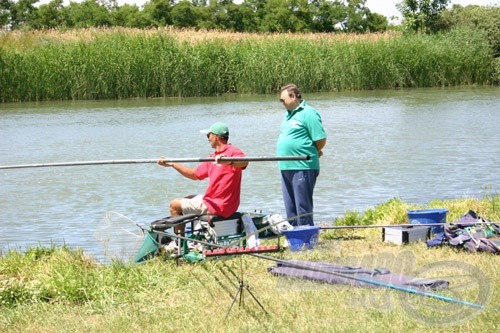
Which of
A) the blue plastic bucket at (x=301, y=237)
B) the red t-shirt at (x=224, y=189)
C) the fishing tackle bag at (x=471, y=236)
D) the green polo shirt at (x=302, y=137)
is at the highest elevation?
the green polo shirt at (x=302, y=137)

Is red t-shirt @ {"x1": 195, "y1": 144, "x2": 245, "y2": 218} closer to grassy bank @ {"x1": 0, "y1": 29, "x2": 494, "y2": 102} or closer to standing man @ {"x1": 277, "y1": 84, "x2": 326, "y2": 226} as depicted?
standing man @ {"x1": 277, "y1": 84, "x2": 326, "y2": 226}

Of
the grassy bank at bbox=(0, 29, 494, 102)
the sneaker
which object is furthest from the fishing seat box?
the grassy bank at bbox=(0, 29, 494, 102)

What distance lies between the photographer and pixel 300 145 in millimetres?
7703

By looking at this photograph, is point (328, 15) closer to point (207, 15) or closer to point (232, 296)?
point (207, 15)

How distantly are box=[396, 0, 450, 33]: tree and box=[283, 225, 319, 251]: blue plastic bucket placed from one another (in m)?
35.7

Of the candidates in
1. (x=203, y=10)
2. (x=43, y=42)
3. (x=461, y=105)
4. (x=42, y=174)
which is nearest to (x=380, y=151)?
(x=42, y=174)

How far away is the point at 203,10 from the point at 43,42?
3429 cm

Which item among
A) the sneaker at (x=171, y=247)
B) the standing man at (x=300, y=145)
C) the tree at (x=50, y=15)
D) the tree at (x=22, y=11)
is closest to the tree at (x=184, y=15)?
the tree at (x=50, y=15)

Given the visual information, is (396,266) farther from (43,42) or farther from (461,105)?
(43,42)

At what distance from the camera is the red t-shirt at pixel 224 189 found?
7309mm

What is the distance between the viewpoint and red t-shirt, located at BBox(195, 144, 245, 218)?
731 centimetres

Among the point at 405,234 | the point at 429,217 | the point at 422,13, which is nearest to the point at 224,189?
the point at 405,234

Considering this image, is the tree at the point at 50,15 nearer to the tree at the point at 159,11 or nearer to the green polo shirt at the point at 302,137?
the tree at the point at 159,11

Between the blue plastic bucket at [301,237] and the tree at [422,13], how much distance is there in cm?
3566
